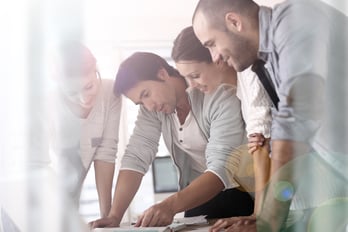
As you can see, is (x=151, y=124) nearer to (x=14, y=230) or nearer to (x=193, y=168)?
(x=193, y=168)

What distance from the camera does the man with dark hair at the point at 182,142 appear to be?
95cm

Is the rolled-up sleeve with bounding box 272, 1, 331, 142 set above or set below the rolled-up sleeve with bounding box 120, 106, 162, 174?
above

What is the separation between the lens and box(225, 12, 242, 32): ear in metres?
0.94

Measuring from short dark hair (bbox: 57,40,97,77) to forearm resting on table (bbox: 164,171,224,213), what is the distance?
0.93 feet

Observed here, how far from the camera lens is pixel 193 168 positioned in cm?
96

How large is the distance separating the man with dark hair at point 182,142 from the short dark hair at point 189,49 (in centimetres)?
3

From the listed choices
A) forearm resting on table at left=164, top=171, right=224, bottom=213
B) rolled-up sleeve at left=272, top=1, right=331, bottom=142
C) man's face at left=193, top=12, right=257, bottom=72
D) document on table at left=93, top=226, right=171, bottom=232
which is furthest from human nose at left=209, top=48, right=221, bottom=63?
document on table at left=93, top=226, right=171, bottom=232

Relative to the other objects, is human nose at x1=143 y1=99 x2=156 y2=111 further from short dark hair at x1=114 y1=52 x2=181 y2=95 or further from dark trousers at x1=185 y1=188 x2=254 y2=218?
dark trousers at x1=185 y1=188 x2=254 y2=218

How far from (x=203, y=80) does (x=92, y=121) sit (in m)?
0.22

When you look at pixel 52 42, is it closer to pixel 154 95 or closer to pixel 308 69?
pixel 154 95

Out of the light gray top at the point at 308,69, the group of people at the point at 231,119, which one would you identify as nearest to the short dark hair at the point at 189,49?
the group of people at the point at 231,119

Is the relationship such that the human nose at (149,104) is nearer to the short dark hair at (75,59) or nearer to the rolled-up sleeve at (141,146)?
the rolled-up sleeve at (141,146)

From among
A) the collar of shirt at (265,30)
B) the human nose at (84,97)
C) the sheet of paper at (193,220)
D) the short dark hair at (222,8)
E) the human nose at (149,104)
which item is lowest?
the sheet of paper at (193,220)

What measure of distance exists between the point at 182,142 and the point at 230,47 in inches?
7.7
